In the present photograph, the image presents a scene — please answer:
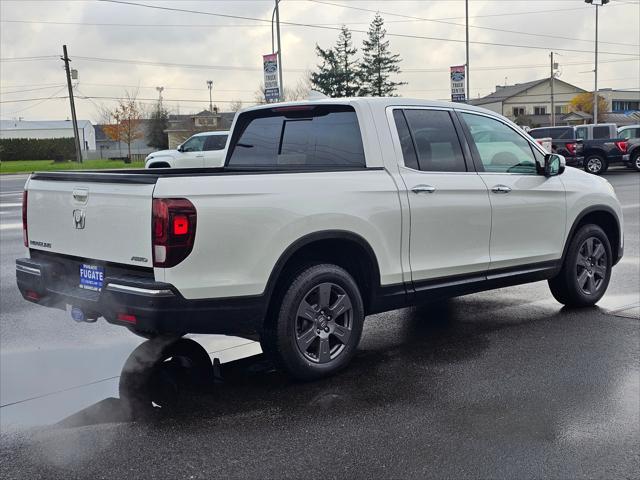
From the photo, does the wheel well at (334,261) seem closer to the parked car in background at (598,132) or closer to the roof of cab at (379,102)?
the roof of cab at (379,102)

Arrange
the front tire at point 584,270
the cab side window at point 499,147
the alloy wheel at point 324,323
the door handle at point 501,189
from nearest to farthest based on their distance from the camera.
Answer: the alloy wheel at point 324,323 < the door handle at point 501,189 < the cab side window at point 499,147 < the front tire at point 584,270

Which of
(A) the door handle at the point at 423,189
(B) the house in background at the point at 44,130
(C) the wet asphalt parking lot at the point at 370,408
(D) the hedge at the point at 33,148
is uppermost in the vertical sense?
(B) the house in background at the point at 44,130

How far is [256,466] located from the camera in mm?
3482

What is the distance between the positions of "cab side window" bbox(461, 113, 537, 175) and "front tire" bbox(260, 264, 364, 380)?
1.78 m

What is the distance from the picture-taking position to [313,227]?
4508mm

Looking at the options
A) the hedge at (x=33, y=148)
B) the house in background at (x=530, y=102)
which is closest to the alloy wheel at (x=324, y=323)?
the hedge at (x=33, y=148)

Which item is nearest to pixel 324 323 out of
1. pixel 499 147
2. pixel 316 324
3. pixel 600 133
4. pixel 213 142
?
pixel 316 324

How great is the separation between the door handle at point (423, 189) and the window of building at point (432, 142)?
170mm

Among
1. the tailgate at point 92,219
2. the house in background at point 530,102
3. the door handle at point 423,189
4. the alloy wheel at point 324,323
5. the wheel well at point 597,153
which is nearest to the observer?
the tailgate at point 92,219

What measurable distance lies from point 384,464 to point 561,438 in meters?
1.02

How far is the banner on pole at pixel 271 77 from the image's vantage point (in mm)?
23906

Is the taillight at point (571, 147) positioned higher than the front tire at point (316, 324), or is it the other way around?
the taillight at point (571, 147)

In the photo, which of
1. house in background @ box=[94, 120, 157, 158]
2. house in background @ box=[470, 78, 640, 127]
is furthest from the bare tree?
house in background @ box=[470, 78, 640, 127]

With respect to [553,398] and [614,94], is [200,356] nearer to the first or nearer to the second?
[553,398]
